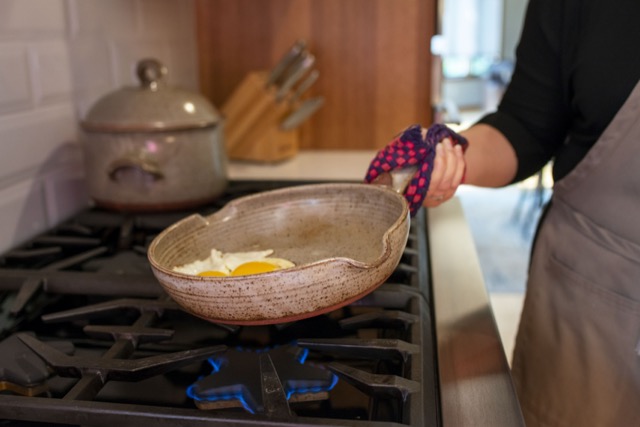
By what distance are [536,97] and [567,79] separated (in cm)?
5

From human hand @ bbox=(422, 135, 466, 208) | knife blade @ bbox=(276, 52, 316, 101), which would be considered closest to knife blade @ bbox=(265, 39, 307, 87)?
knife blade @ bbox=(276, 52, 316, 101)

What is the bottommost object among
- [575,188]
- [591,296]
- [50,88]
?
[591,296]

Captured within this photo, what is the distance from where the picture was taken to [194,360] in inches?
19.3

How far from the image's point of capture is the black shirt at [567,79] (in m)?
0.70

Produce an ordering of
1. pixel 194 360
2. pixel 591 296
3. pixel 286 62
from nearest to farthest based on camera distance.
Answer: pixel 194 360, pixel 591 296, pixel 286 62

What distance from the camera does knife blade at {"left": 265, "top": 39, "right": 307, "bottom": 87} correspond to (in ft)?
4.19

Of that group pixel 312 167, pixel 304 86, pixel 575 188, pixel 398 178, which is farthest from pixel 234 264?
pixel 304 86

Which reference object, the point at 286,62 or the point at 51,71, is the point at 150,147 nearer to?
the point at 51,71

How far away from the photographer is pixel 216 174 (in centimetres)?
93

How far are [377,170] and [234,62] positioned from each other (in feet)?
2.90

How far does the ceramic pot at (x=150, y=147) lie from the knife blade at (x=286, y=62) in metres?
0.40

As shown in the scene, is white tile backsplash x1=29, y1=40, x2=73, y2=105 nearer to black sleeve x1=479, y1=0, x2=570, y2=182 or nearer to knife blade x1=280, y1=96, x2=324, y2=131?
knife blade x1=280, y1=96, x2=324, y2=131

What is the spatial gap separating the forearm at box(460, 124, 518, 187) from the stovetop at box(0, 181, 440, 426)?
13 centimetres

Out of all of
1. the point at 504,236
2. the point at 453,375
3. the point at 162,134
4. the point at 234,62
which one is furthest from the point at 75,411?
the point at 504,236
